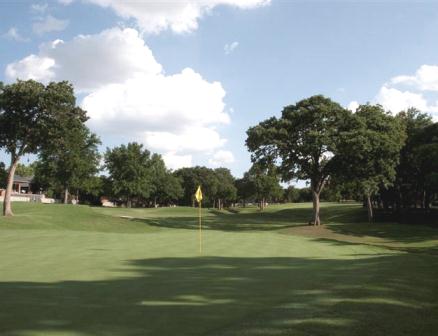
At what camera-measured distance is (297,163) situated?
4859 cm

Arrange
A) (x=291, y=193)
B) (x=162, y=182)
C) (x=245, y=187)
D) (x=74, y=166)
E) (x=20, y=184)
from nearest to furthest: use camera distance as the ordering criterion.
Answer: (x=74, y=166), (x=162, y=182), (x=20, y=184), (x=245, y=187), (x=291, y=193)

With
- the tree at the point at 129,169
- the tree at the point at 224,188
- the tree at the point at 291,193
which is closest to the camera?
the tree at the point at 129,169

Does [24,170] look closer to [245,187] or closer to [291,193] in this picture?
[245,187]

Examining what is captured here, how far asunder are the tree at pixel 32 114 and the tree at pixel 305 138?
61.6ft

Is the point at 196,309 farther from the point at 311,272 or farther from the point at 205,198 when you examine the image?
the point at 205,198

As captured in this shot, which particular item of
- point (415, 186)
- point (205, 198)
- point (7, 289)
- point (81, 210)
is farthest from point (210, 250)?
point (205, 198)

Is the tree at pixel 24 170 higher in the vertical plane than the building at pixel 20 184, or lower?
higher

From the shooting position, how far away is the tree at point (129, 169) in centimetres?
9394

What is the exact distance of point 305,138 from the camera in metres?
45.8

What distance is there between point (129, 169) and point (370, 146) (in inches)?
2378

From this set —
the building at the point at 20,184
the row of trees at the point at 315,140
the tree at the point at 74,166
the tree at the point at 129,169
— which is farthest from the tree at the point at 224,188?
the row of trees at the point at 315,140

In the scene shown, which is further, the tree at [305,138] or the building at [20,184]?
the building at [20,184]

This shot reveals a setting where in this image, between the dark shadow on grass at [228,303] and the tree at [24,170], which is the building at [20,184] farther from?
the dark shadow on grass at [228,303]

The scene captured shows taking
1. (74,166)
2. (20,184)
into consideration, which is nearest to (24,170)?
(20,184)
